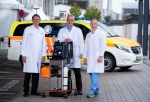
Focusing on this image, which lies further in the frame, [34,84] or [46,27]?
[46,27]

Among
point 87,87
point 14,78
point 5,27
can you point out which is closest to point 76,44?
point 87,87

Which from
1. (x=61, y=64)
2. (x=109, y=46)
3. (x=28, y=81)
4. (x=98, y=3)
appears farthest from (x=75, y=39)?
(x=98, y=3)

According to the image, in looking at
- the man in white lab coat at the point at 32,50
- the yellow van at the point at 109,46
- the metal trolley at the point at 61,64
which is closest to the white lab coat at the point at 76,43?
the metal trolley at the point at 61,64

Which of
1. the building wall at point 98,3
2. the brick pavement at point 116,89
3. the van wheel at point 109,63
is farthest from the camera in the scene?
the building wall at point 98,3

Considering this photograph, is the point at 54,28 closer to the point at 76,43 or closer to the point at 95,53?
the point at 76,43

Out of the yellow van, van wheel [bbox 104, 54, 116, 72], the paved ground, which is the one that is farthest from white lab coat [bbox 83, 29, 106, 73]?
van wheel [bbox 104, 54, 116, 72]

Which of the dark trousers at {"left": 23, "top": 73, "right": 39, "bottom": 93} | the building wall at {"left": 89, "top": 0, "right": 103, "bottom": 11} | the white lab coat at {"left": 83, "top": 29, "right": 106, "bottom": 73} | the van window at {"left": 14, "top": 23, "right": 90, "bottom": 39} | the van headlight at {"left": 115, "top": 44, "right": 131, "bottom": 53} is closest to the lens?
the white lab coat at {"left": 83, "top": 29, "right": 106, "bottom": 73}

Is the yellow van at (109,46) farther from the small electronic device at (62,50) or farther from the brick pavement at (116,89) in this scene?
the small electronic device at (62,50)

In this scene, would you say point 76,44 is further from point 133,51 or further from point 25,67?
point 133,51

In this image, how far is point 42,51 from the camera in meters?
11.9

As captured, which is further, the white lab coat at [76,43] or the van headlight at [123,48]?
the van headlight at [123,48]

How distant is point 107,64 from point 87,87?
17.0 feet

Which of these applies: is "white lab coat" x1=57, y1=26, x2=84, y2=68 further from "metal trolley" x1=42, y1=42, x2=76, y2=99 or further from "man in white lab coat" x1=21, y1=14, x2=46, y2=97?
"man in white lab coat" x1=21, y1=14, x2=46, y2=97

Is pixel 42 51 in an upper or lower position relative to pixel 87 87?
upper
